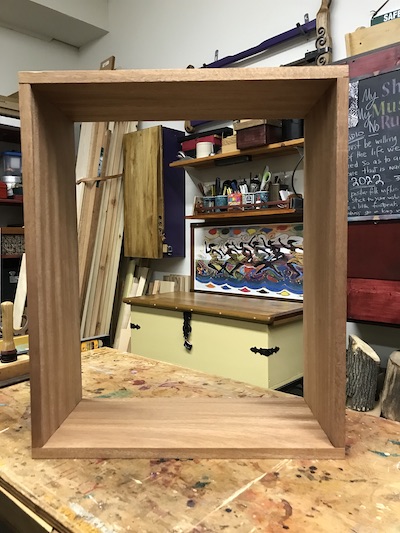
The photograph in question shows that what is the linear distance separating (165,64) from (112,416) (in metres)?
2.84

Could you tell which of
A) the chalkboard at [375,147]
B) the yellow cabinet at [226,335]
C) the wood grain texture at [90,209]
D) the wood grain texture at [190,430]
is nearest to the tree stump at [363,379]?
the yellow cabinet at [226,335]

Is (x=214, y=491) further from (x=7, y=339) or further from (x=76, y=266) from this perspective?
(x=7, y=339)

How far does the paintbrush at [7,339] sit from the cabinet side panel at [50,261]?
39 cm

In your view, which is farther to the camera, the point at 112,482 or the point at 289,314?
the point at 289,314

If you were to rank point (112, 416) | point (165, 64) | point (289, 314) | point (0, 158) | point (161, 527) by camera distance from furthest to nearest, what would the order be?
point (0, 158) < point (165, 64) < point (289, 314) < point (112, 416) < point (161, 527)

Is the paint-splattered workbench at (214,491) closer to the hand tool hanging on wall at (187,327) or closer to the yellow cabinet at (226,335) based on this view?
the yellow cabinet at (226,335)

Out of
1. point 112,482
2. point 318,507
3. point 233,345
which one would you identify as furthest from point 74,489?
point 233,345

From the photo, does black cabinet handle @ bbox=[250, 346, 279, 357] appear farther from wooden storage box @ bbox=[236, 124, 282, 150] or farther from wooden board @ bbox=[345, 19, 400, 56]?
wooden board @ bbox=[345, 19, 400, 56]

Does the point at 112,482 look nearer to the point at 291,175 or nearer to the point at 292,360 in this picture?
the point at 292,360

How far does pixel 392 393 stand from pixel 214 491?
123 centimetres

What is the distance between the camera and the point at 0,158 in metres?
3.31

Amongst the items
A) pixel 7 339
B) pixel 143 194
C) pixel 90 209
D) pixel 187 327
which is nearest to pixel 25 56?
pixel 90 209

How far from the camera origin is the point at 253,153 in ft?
7.47

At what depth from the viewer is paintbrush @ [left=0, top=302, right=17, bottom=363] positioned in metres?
1.13
